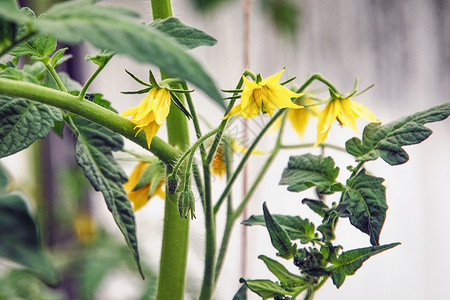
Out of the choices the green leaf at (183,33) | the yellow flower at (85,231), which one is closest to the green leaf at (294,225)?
the green leaf at (183,33)

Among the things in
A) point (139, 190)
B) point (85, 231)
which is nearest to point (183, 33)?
point (139, 190)

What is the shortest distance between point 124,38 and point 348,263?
0.65 ft

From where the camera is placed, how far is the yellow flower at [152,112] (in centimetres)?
30

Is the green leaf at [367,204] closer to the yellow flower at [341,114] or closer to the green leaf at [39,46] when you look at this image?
the yellow flower at [341,114]

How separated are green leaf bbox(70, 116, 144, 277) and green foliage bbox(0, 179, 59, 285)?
0.07 meters

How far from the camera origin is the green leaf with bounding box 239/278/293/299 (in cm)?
31

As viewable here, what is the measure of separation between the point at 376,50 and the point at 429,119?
1099 millimetres

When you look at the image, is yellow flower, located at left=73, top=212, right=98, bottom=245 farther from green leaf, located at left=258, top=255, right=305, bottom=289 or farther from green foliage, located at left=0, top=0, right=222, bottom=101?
green foliage, located at left=0, top=0, right=222, bottom=101

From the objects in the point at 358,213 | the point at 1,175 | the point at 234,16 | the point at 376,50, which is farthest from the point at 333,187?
the point at 234,16

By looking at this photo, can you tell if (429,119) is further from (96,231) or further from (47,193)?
(47,193)

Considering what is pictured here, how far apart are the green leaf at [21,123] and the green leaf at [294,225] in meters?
0.14

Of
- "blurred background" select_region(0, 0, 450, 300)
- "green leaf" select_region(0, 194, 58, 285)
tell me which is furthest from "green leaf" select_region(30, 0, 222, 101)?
"blurred background" select_region(0, 0, 450, 300)

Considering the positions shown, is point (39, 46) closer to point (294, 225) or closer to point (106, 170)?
point (106, 170)

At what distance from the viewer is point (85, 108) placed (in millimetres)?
275
